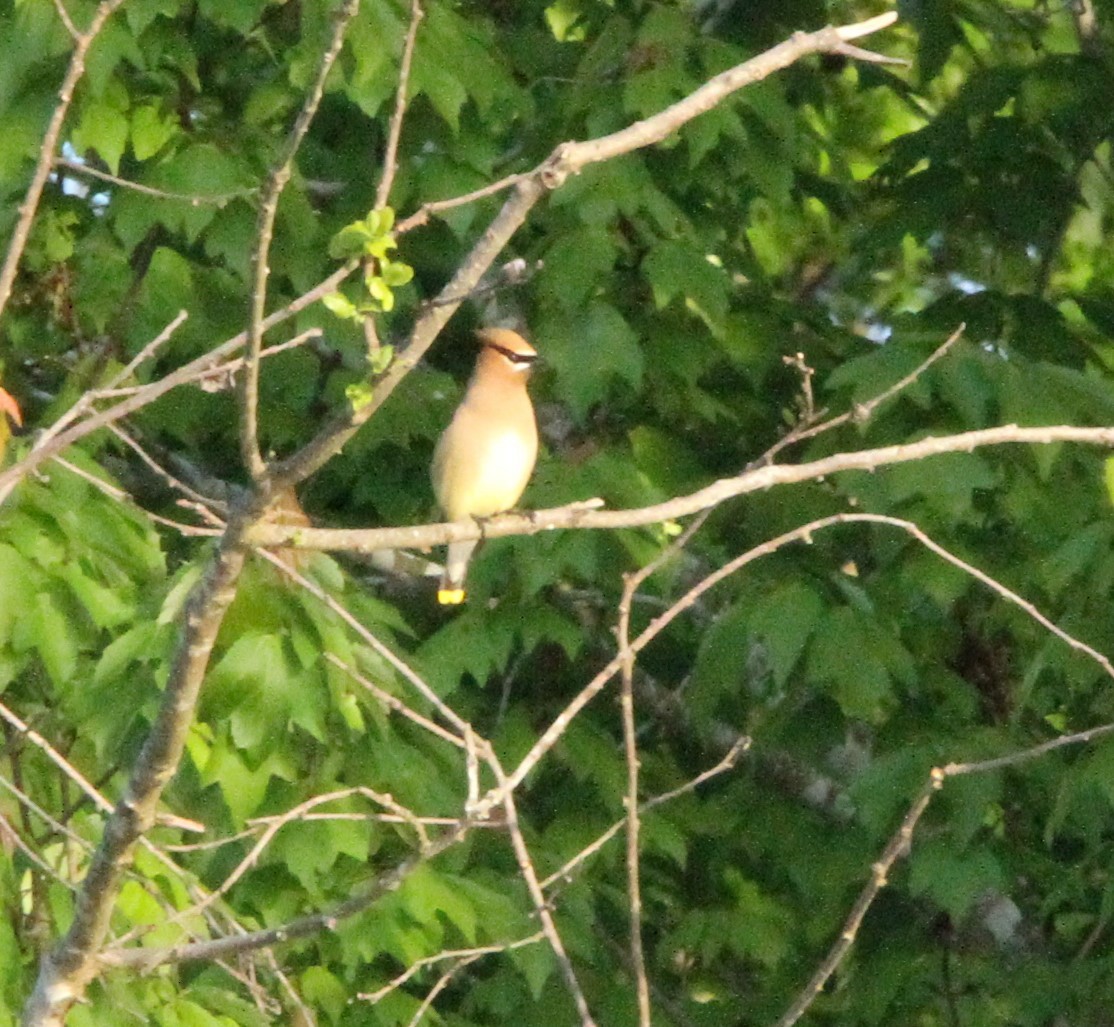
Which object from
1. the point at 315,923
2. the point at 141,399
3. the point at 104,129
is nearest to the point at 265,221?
the point at 141,399

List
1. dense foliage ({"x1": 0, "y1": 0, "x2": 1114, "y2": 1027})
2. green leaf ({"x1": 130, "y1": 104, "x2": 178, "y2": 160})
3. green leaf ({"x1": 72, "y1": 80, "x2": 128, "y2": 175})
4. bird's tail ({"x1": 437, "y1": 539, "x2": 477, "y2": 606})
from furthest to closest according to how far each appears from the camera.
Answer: bird's tail ({"x1": 437, "y1": 539, "x2": 477, "y2": 606}) → green leaf ({"x1": 130, "y1": 104, "x2": 178, "y2": 160}) → green leaf ({"x1": 72, "y1": 80, "x2": 128, "y2": 175}) → dense foliage ({"x1": 0, "y1": 0, "x2": 1114, "y2": 1027})

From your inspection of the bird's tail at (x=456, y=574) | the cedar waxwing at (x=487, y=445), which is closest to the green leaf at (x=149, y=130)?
the cedar waxwing at (x=487, y=445)

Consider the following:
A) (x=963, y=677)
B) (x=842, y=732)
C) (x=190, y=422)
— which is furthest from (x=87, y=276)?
(x=963, y=677)

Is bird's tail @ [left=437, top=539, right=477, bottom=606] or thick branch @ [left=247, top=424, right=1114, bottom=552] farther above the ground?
thick branch @ [left=247, top=424, right=1114, bottom=552]

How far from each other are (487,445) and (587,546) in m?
0.48

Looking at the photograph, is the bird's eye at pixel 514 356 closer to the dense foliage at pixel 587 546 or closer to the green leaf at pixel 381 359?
the dense foliage at pixel 587 546

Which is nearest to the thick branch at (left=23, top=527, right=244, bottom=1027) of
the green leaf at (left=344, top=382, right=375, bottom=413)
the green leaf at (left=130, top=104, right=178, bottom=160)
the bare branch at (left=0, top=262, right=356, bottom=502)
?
the bare branch at (left=0, top=262, right=356, bottom=502)

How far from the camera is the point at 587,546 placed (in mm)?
4945

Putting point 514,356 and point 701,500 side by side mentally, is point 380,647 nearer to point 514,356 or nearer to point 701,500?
point 701,500

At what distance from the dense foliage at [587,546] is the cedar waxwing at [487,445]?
0.45ft

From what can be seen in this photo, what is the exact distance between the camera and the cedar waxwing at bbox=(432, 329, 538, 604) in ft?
17.5

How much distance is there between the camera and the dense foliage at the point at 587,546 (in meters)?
4.26

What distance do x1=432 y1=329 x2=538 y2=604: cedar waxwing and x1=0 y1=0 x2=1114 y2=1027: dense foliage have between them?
0.14 metres

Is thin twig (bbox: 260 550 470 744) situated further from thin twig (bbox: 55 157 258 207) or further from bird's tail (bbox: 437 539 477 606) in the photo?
bird's tail (bbox: 437 539 477 606)
